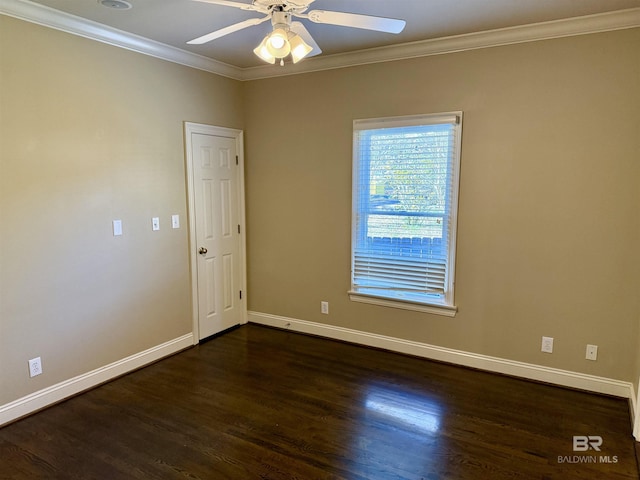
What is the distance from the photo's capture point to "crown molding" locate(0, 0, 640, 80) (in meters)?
2.61

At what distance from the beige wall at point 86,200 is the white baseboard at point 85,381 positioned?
55 millimetres

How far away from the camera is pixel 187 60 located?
11.7 feet

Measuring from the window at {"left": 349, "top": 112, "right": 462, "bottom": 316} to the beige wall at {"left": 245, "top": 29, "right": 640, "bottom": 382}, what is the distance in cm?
10

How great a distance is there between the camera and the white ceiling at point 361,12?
252cm

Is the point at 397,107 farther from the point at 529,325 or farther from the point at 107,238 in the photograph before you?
the point at 107,238

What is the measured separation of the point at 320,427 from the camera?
8.43ft

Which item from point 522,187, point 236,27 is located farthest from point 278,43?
point 522,187

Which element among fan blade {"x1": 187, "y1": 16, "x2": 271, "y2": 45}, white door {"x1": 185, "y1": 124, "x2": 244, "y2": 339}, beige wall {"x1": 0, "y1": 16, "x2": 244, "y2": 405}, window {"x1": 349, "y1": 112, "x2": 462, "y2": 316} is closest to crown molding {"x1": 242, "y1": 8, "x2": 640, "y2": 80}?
window {"x1": 349, "y1": 112, "x2": 462, "y2": 316}

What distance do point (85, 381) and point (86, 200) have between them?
1.36m

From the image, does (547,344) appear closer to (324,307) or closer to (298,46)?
(324,307)

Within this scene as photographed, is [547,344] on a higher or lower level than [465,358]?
higher

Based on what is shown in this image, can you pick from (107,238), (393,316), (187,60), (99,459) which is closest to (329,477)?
(99,459)

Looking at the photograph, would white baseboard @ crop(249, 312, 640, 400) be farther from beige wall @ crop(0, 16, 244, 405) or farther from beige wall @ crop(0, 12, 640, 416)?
beige wall @ crop(0, 16, 244, 405)

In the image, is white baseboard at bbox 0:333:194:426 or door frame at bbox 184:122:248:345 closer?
white baseboard at bbox 0:333:194:426
